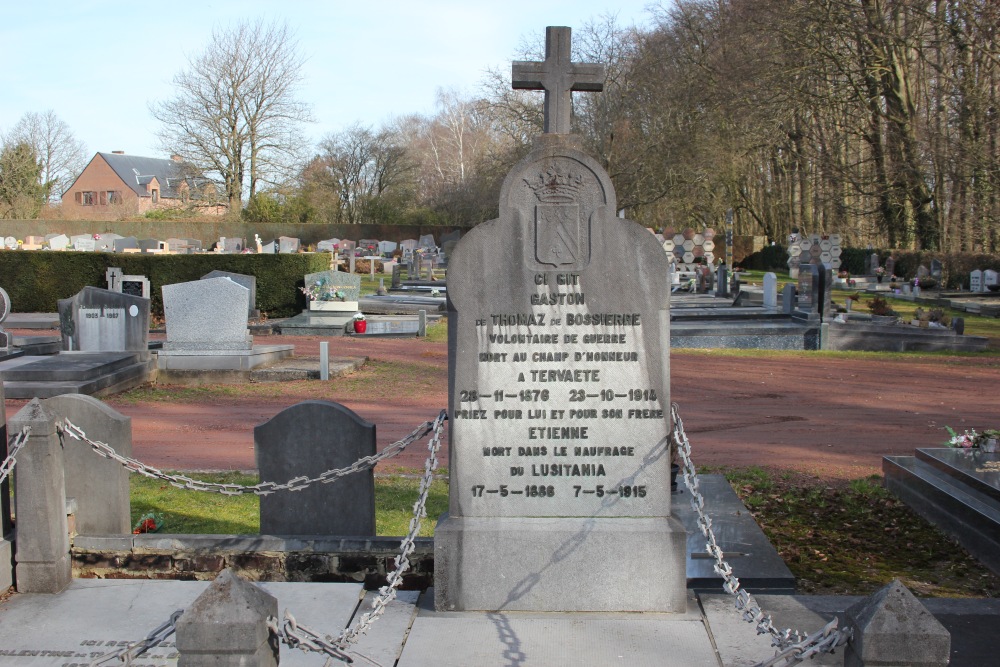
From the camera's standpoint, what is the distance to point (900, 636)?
10.6 feet

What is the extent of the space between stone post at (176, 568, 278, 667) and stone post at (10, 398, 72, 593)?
286cm

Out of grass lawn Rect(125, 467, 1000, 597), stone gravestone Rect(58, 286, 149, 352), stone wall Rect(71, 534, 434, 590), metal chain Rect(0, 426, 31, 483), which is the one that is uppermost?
stone gravestone Rect(58, 286, 149, 352)

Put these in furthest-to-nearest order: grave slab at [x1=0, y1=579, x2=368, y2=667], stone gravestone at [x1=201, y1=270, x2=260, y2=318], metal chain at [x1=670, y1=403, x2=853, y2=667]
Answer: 1. stone gravestone at [x1=201, y1=270, x2=260, y2=318]
2. grave slab at [x1=0, y1=579, x2=368, y2=667]
3. metal chain at [x1=670, y1=403, x2=853, y2=667]

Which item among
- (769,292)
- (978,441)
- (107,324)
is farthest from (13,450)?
(769,292)

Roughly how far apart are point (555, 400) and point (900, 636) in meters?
2.60

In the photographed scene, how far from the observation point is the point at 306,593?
568cm

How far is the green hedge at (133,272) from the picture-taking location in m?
29.0

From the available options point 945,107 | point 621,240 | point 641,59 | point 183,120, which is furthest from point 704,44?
point 621,240

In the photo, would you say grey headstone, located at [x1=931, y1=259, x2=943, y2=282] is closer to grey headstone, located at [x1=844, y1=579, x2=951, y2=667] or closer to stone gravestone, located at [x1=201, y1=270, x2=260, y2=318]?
stone gravestone, located at [x1=201, y1=270, x2=260, y2=318]

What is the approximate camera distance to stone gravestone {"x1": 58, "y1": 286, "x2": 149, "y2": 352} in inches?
637

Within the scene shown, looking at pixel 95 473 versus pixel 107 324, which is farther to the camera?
pixel 107 324

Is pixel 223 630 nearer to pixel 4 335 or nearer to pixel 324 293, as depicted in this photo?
pixel 4 335

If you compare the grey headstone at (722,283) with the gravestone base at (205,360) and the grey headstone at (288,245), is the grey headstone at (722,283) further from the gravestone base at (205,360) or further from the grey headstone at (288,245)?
the grey headstone at (288,245)

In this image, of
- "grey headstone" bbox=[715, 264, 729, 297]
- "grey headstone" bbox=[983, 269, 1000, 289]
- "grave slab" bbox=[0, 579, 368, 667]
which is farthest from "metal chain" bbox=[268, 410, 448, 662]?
"grey headstone" bbox=[983, 269, 1000, 289]
